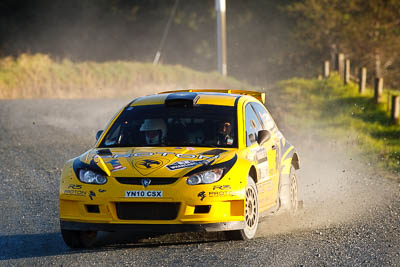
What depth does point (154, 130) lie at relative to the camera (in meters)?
8.90

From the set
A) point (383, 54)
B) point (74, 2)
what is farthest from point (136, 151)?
point (74, 2)

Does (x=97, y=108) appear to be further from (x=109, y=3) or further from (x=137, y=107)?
(x=109, y=3)

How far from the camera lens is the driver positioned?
8.60 meters

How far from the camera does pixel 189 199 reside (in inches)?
297

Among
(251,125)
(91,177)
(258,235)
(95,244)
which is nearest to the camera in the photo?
(91,177)

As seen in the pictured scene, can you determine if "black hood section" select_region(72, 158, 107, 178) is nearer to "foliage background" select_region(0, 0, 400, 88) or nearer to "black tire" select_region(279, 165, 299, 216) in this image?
"black tire" select_region(279, 165, 299, 216)

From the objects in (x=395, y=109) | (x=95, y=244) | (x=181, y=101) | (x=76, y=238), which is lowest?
(x=395, y=109)

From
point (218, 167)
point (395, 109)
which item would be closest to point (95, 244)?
point (218, 167)

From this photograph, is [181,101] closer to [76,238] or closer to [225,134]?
[225,134]

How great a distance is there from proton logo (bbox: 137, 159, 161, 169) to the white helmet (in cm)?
83

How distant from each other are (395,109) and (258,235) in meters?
12.9

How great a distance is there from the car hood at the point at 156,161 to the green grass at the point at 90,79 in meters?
19.0

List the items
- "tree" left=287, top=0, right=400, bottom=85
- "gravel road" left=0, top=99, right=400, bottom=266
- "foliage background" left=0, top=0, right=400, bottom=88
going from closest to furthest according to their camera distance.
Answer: "gravel road" left=0, top=99, right=400, bottom=266 → "tree" left=287, top=0, right=400, bottom=85 → "foliage background" left=0, top=0, right=400, bottom=88

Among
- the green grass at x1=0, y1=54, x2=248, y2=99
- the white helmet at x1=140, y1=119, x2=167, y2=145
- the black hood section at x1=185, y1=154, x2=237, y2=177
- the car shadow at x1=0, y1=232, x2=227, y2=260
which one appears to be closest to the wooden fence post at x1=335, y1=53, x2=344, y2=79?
the green grass at x1=0, y1=54, x2=248, y2=99
